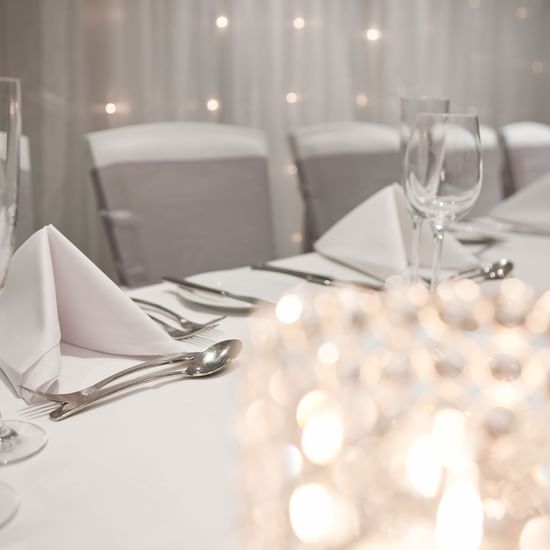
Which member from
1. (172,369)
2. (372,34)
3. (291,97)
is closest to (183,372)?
(172,369)

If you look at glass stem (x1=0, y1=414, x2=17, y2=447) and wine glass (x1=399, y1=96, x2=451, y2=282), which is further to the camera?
wine glass (x1=399, y1=96, x2=451, y2=282)

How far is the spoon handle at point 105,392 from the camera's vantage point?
2.17 feet

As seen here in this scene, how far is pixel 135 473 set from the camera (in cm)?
56

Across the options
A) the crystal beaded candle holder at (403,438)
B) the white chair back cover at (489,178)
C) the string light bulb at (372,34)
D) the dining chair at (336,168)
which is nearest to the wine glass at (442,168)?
the crystal beaded candle holder at (403,438)

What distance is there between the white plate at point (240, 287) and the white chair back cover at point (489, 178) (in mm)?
1425

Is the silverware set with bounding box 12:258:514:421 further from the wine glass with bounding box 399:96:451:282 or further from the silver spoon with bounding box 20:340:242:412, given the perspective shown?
the wine glass with bounding box 399:96:451:282

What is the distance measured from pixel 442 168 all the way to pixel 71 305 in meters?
0.51

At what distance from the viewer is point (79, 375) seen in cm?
76

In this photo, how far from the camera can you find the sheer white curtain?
234 cm

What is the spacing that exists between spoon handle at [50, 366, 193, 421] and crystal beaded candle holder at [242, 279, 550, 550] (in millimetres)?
274

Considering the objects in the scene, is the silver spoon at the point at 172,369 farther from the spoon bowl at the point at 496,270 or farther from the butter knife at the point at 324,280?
the spoon bowl at the point at 496,270

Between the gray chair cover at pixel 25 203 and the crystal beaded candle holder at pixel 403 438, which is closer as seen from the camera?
the crystal beaded candle holder at pixel 403 438

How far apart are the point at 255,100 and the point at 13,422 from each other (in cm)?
217

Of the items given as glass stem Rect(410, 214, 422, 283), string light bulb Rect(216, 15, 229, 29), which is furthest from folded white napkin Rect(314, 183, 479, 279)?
string light bulb Rect(216, 15, 229, 29)
